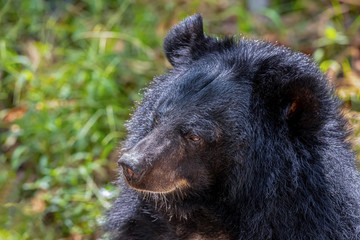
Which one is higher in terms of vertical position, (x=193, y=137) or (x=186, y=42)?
(x=186, y=42)

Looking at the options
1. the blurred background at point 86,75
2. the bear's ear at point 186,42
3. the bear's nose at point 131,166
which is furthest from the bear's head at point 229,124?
the blurred background at point 86,75

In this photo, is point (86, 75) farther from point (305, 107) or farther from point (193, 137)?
point (305, 107)

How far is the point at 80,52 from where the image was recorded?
6.96 m

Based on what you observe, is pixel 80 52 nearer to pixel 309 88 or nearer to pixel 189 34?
pixel 189 34

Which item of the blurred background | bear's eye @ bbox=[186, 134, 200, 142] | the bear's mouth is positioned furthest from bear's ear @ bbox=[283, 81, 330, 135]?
the blurred background

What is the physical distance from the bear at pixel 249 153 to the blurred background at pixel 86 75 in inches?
57.6

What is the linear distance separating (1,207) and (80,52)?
2.70m

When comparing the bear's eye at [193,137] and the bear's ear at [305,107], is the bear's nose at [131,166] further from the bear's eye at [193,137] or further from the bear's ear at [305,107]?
the bear's ear at [305,107]

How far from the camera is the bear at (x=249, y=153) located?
329cm

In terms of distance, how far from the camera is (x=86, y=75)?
6527 mm

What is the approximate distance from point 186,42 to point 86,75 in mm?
2775

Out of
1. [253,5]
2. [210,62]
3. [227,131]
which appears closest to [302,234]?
[227,131]

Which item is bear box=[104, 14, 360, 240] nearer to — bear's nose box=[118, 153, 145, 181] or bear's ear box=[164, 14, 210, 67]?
bear's nose box=[118, 153, 145, 181]

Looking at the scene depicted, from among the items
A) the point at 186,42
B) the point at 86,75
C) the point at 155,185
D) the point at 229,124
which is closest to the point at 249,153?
the point at 229,124
